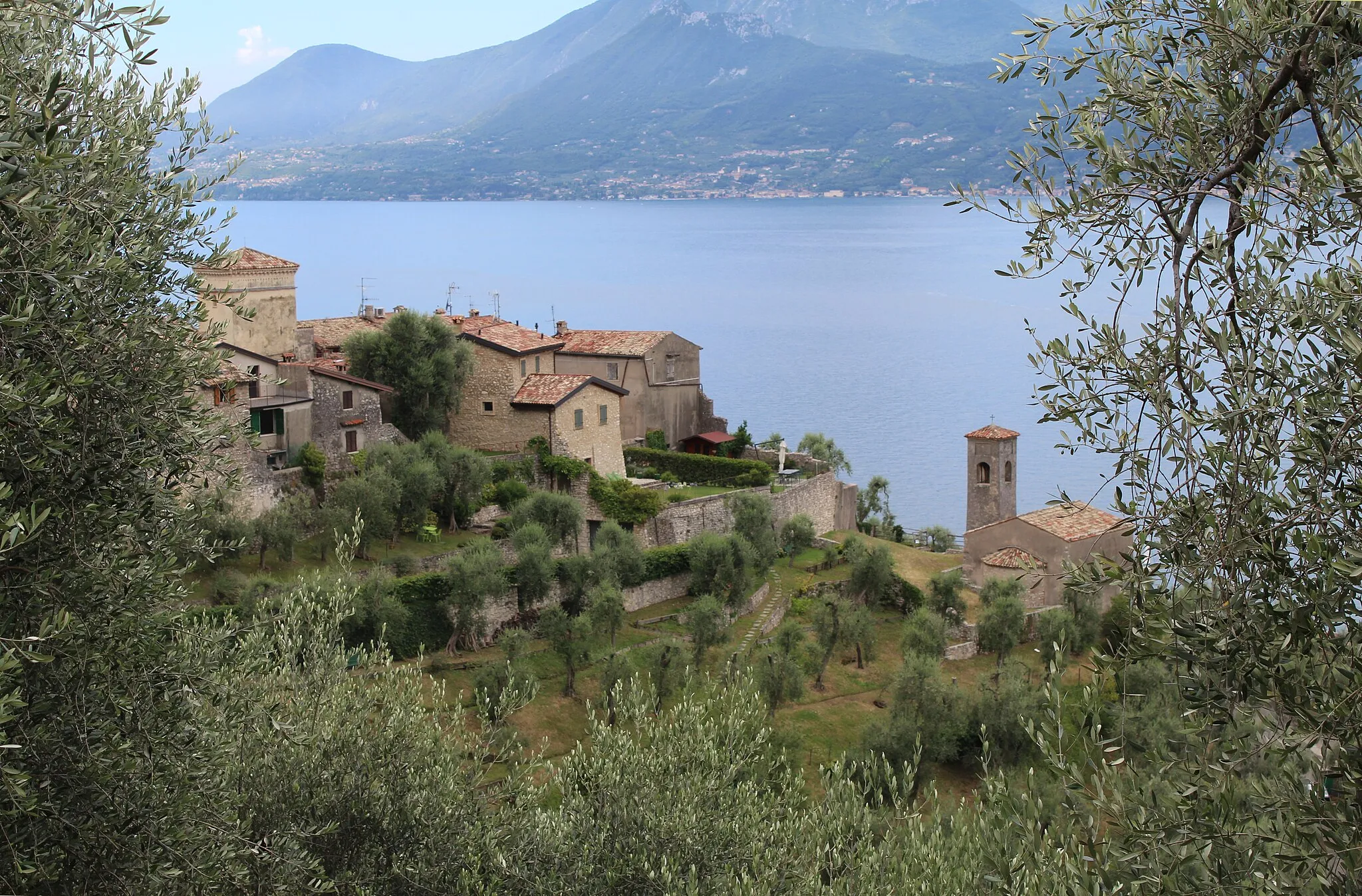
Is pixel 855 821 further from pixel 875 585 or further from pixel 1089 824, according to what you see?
pixel 875 585

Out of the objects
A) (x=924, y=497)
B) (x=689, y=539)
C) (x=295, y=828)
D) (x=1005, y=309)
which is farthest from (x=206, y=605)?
(x=1005, y=309)

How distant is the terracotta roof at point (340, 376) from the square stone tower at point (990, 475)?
20.9 metres

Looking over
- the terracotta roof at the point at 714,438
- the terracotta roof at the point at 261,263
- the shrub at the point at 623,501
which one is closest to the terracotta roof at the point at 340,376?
the terracotta roof at the point at 261,263

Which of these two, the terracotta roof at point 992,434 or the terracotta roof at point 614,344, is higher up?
the terracotta roof at point 614,344

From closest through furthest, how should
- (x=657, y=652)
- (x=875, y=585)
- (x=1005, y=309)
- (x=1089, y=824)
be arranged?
(x=1089, y=824)
(x=657, y=652)
(x=875, y=585)
(x=1005, y=309)

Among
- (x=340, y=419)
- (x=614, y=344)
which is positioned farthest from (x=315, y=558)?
(x=614, y=344)

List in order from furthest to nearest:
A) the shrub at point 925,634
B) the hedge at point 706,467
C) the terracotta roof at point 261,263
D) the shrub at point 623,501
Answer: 1. the hedge at point 706,467
2. the shrub at point 623,501
3. the terracotta roof at point 261,263
4. the shrub at point 925,634

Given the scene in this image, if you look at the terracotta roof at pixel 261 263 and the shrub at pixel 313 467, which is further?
the terracotta roof at pixel 261 263

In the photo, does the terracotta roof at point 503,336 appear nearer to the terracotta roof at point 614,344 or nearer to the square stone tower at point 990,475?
the terracotta roof at point 614,344

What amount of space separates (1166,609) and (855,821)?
5.97 meters

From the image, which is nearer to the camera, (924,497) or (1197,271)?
(1197,271)

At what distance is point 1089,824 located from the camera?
558 cm

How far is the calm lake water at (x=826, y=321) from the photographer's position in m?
74.9

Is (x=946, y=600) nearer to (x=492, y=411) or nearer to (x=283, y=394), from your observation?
(x=492, y=411)
